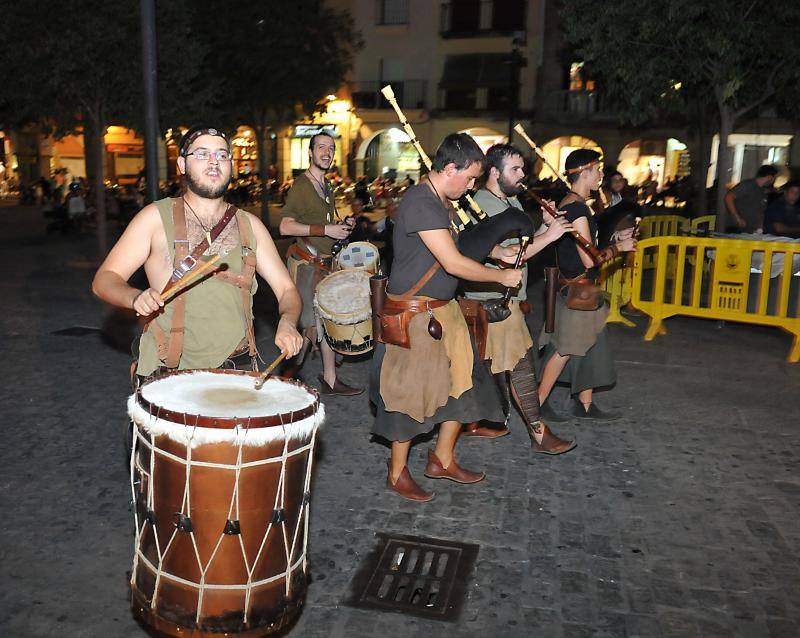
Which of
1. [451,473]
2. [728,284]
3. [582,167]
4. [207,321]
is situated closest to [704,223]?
[728,284]

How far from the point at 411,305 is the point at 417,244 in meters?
0.33

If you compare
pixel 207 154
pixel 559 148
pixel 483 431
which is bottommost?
pixel 483 431

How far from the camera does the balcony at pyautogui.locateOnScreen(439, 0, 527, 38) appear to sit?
115 ft

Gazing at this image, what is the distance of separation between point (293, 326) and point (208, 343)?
0.41m

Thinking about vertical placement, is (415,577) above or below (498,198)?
below

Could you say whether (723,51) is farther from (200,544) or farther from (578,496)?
(200,544)

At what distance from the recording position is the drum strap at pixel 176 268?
3.46m

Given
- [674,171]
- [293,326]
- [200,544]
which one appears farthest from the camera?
[674,171]

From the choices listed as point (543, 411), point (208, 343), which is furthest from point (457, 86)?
point (208, 343)

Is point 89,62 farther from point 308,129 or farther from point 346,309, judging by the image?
point 308,129

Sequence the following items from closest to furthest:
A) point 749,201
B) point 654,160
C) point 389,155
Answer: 1. point 749,201
2. point 654,160
3. point 389,155

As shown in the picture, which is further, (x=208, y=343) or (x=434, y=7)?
(x=434, y=7)

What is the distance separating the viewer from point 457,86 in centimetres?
3603

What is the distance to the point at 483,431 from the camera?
5789 millimetres
